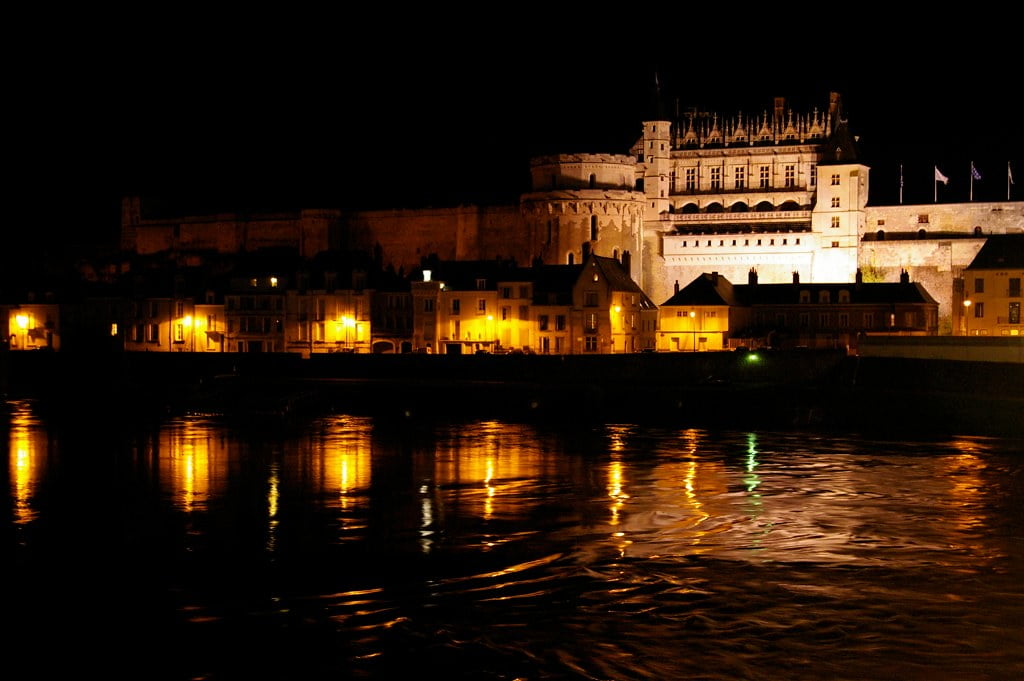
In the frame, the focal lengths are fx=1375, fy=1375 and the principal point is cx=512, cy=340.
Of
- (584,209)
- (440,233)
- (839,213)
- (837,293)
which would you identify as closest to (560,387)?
(837,293)

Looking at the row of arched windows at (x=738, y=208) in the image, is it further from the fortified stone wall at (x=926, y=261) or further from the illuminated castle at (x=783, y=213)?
the fortified stone wall at (x=926, y=261)

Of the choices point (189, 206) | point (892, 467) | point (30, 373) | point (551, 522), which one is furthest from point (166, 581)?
point (189, 206)

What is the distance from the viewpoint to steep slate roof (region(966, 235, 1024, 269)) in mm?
55000

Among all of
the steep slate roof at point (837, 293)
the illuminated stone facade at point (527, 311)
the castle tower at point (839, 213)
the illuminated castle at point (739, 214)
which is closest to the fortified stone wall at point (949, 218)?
the illuminated castle at point (739, 214)

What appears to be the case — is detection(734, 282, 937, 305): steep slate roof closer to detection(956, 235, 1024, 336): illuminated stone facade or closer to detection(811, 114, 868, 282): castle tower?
detection(956, 235, 1024, 336): illuminated stone facade

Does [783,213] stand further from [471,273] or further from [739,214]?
[471,273]

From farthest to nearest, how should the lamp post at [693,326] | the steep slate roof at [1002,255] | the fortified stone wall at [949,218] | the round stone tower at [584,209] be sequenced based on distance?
1. the round stone tower at [584,209]
2. the fortified stone wall at [949,218]
3. the lamp post at [693,326]
4. the steep slate roof at [1002,255]

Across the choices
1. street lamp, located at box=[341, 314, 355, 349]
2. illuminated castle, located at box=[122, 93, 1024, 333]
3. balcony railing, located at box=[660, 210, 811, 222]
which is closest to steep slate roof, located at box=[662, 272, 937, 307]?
illuminated castle, located at box=[122, 93, 1024, 333]

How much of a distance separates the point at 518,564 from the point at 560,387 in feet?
97.6

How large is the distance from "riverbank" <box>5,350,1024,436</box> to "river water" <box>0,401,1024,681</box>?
800cm

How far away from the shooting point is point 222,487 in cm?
2709

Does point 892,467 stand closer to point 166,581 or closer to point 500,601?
point 500,601

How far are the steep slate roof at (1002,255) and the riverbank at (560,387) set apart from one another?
8.64 m

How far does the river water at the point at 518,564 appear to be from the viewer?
15383 mm
